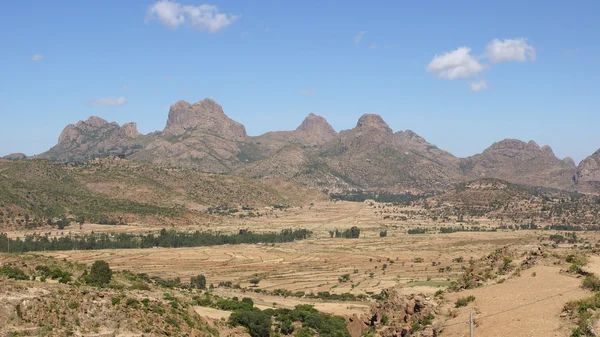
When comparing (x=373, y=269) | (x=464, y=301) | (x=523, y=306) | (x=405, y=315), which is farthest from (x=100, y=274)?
(x=373, y=269)

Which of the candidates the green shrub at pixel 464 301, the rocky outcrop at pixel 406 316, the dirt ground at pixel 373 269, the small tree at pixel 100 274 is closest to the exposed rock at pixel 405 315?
the rocky outcrop at pixel 406 316

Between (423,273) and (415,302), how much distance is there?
75853 millimetres

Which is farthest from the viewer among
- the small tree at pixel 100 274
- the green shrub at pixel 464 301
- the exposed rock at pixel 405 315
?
the small tree at pixel 100 274

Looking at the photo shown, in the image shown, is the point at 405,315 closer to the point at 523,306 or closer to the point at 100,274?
the point at 523,306

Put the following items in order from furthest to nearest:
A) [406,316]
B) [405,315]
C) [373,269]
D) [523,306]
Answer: [373,269]
[405,315]
[406,316]
[523,306]

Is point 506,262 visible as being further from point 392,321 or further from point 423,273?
point 423,273

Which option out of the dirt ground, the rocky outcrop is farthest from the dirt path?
the rocky outcrop

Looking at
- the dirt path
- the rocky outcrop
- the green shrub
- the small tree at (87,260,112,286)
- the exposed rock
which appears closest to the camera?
the dirt path

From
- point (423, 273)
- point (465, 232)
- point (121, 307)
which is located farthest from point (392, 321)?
point (465, 232)

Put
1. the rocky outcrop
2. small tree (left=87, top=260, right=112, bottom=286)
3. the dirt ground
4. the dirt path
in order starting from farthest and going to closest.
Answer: small tree (left=87, top=260, right=112, bottom=286) < the rocky outcrop < the dirt ground < the dirt path

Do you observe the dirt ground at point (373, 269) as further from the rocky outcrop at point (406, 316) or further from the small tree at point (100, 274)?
the small tree at point (100, 274)

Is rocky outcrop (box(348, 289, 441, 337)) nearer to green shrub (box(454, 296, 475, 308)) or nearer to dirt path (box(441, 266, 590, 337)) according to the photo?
green shrub (box(454, 296, 475, 308))

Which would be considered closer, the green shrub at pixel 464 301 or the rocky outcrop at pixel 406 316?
the rocky outcrop at pixel 406 316

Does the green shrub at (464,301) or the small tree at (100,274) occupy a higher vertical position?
the green shrub at (464,301)
